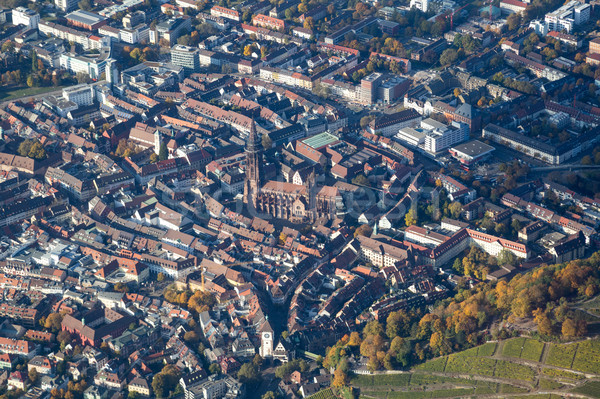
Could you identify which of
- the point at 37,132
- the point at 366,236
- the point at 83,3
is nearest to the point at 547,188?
the point at 366,236

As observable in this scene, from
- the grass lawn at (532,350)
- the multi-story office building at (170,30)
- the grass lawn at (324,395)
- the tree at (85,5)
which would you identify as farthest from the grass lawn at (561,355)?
the tree at (85,5)

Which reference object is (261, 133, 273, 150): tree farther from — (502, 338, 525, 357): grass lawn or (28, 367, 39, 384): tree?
(502, 338, 525, 357): grass lawn

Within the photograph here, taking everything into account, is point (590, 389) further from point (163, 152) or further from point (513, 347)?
point (163, 152)

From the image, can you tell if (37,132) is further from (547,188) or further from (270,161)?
(547,188)

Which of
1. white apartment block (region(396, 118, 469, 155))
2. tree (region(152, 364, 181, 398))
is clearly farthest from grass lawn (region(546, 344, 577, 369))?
white apartment block (region(396, 118, 469, 155))

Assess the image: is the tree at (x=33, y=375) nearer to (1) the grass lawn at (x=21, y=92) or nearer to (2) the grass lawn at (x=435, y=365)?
(2) the grass lawn at (x=435, y=365)

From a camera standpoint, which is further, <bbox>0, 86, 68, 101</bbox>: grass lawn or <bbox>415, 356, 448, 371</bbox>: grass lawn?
<bbox>0, 86, 68, 101</bbox>: grass lawn
